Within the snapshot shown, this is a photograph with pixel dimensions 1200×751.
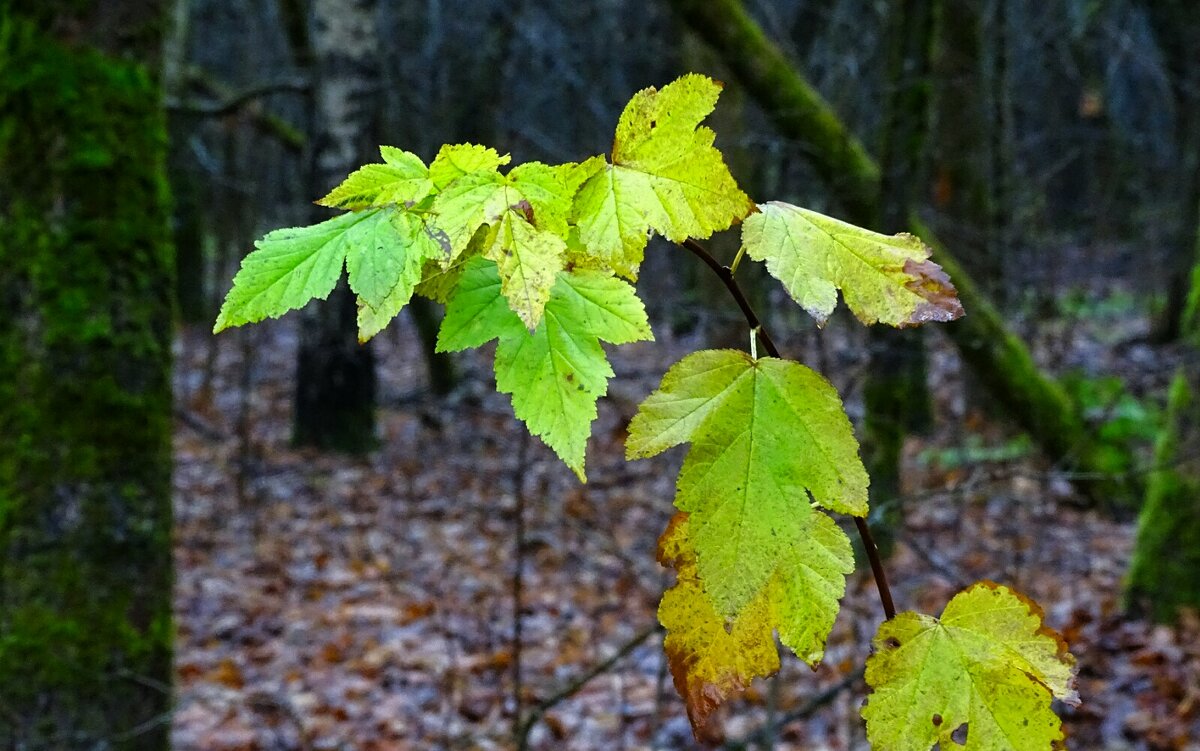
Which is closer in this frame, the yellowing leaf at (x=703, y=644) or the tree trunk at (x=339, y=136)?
the yellowing leaf at (x=703, y=644)

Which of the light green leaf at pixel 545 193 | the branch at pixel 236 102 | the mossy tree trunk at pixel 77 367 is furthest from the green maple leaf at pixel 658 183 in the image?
the branch at pixel 236 102

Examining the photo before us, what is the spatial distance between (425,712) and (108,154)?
267 cm

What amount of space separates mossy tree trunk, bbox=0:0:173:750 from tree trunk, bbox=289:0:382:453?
410cm

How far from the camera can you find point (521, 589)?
14.0ft

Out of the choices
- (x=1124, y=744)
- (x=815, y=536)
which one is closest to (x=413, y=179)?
(x=815, y=536)

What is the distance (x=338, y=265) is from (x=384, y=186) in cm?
9

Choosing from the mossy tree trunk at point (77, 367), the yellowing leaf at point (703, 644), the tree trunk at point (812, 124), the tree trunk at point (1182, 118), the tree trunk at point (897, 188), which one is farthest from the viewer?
the tree trunk at point (1182, 118)

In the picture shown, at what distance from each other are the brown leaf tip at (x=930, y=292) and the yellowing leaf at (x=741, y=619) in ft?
0.64

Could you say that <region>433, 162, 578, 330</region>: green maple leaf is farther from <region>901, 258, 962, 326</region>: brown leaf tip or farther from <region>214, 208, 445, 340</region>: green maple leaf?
<region>901, 258, 962, 326</region>: brown leaf tip

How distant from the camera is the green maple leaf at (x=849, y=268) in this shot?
774 mm

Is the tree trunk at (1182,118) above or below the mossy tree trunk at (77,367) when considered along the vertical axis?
above

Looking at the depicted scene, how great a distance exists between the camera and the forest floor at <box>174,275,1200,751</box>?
3.79 metres

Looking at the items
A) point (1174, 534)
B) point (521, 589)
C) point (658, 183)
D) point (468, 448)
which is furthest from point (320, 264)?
point (468, 448)

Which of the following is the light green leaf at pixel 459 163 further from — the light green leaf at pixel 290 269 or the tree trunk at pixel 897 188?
the tree trunk at pixel 897 188
